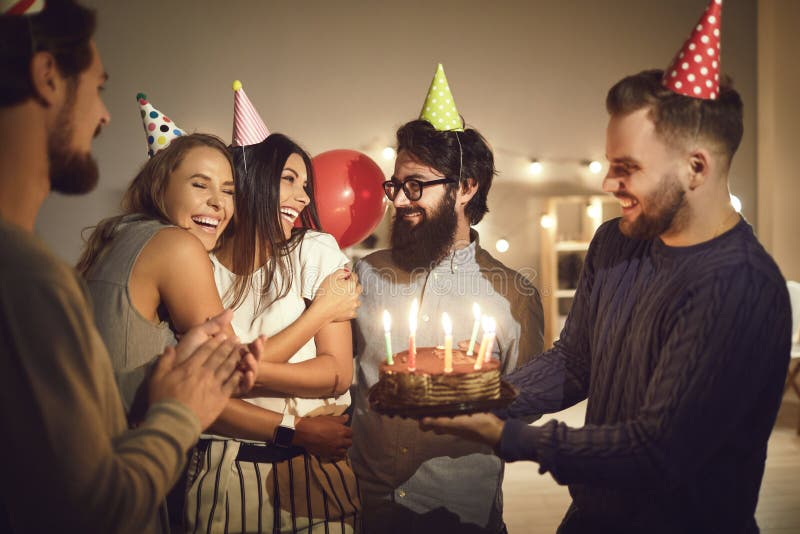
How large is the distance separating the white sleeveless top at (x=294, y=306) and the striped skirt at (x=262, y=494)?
0.17 metres

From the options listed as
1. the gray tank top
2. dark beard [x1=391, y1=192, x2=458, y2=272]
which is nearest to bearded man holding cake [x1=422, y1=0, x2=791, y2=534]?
the gray tank top

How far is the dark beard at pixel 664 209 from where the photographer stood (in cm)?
156

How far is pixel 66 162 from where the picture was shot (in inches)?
46.8

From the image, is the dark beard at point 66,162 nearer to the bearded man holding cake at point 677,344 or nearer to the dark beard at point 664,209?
the bearded man holding cake at point 677,344

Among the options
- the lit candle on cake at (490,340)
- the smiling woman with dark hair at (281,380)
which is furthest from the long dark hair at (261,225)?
the lit candle on cake at (490,340)

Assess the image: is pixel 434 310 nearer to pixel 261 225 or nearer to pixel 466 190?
pixel 466 190

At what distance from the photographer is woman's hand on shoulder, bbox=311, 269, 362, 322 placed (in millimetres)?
2139

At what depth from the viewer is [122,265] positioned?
5.62 ft

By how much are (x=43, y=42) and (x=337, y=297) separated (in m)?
1.26

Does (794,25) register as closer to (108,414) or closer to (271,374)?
(271,374)

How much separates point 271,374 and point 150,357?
0.38 meters

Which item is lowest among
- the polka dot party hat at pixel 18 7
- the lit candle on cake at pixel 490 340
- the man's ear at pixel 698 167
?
the lit candle on cake at pixel 490 340

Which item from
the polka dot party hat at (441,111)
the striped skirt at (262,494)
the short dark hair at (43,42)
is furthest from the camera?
the polka dot party hat at (441,111)

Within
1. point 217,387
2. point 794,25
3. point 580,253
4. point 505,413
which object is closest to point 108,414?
point 217,387
